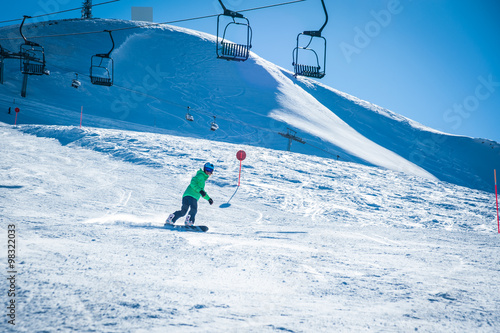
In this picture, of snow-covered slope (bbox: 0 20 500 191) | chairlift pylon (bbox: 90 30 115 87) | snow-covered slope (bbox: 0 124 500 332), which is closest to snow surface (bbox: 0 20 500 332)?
snow-covered slope (bbox: 0 124 500 332)

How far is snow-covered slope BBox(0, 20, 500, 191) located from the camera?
48.9 m

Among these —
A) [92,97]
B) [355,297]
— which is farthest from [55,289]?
[92,97]

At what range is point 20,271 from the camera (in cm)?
356

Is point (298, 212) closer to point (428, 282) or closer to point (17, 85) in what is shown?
point (428, 282)

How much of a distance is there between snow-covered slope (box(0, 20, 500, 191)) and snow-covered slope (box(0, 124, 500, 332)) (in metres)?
29.7

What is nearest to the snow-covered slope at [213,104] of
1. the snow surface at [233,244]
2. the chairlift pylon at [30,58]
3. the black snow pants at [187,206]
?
the chairlift pylon at [30,58]

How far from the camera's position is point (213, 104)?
57.2 m

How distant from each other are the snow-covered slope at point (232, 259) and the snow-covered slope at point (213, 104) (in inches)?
1167

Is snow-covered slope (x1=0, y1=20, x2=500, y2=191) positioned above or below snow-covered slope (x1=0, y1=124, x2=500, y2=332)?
above

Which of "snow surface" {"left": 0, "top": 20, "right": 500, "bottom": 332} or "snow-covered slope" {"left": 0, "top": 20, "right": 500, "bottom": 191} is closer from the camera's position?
Result: "snow surface" {"left": 0, "top": 20, "right": 500, "bottom": 332}

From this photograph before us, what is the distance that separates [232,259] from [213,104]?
53.8 m

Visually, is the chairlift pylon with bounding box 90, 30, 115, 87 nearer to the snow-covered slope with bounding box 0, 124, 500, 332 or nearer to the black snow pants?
the snow-covered slope with bounding box 0, 124, 500, 332

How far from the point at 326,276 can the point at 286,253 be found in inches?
46.2

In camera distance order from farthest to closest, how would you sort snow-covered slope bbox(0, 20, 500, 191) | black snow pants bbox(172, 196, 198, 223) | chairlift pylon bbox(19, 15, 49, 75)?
1. snow-covered slope bbox(0, 20, 500, 191)
2. chairlift pylon bbox(19, 15, 49, 75)
3. black snow pants bbox(172, 196, 198, 223)
